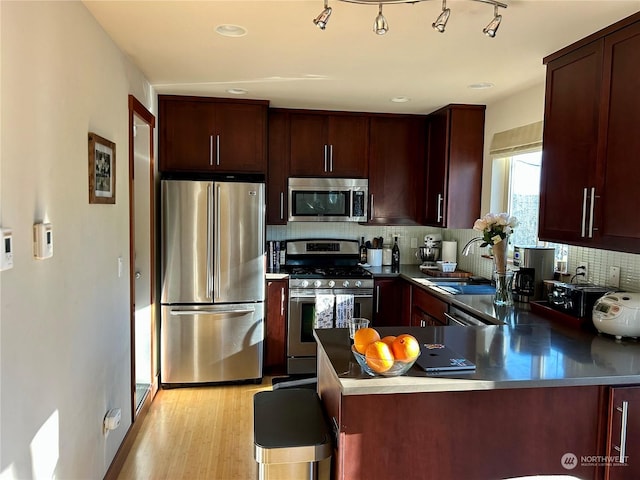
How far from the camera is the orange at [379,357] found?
1.66m

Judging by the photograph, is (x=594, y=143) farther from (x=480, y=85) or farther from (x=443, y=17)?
(x=480, y=85)

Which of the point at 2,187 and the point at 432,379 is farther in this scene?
the point at 432,379

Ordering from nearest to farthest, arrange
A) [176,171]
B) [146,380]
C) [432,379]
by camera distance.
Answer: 1. [432,379]
2. [146,380]
3. [176,171]

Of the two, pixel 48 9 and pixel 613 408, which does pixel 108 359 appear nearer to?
pixel 48 9

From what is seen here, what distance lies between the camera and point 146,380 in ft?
11.9

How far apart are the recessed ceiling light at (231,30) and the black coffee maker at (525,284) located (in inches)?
84.0

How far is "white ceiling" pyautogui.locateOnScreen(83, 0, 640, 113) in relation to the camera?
6.88 feet

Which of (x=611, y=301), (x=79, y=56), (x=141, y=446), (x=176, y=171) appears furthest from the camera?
(x=176, y=171)

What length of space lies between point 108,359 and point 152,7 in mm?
1724

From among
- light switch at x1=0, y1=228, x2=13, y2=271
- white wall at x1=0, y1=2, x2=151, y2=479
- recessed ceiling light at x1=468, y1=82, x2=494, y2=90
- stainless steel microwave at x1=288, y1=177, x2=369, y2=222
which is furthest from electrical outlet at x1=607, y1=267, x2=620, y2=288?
light switch at x1=0, y1=228, x2=13, y2=271

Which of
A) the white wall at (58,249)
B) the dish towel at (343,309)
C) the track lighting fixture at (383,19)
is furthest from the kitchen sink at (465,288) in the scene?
the white wall at (58,249)

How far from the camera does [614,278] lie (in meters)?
2.68

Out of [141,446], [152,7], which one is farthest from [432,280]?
[152,7]

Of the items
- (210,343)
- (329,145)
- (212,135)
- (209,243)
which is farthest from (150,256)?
(329,145)
